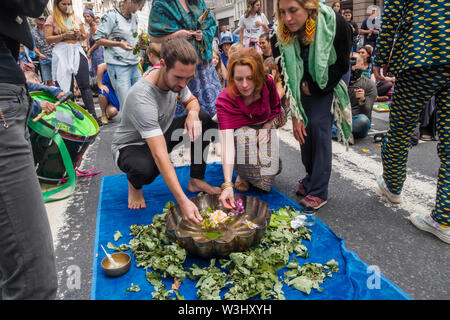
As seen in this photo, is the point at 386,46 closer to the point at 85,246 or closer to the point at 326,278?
the point at 326,278

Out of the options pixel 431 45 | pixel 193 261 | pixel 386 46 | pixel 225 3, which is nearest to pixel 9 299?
pixel 193 261

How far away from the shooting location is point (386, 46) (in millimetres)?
2398

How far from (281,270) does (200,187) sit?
1392 mm

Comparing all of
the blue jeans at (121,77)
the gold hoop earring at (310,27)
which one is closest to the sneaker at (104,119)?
the blue jeans at (121,77)

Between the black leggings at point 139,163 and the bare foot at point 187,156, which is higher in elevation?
the black leggings at point 139,163

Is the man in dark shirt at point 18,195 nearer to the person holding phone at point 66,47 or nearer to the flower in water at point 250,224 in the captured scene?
the flower in water at point 250,224

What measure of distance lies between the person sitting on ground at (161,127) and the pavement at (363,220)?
0.63m

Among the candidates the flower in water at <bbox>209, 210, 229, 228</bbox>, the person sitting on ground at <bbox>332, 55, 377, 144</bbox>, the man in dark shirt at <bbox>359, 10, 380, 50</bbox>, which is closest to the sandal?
the flower in water at <bbox>209, 210, 229, 228</bbox>

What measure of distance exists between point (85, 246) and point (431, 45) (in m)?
2.87

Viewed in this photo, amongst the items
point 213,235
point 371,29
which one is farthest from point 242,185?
point 371,29

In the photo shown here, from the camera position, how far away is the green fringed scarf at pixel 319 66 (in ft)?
7.91

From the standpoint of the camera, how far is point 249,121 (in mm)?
2957

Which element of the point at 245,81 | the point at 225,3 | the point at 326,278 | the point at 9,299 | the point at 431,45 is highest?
the point at 225,3

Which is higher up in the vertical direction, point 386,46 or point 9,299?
point 386,46
